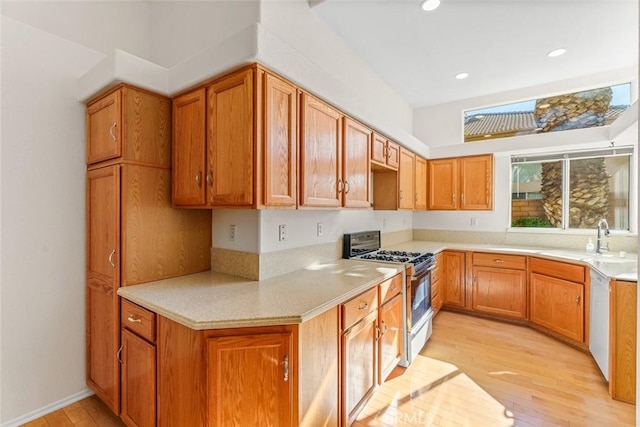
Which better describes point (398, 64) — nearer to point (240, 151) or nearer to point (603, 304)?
point (240, 151)

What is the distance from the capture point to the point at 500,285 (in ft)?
11.9

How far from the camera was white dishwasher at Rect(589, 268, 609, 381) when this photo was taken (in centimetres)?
231

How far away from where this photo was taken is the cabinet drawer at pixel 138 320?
1.57 metres

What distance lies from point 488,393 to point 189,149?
286 centimetres

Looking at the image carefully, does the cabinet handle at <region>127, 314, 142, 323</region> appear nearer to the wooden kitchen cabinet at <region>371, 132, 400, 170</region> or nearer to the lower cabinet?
the lower cabinet

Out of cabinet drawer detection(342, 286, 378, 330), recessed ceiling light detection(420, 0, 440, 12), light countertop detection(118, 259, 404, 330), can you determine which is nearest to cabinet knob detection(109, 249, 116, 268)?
light countertop detection(118, 259, 404, 330)

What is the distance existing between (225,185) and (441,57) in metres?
2.77

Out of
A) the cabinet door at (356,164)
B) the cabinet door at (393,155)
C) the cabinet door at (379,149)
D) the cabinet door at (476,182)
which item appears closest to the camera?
the cabinet door at (356,164)

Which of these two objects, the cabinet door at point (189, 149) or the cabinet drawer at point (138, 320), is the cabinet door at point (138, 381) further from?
the cabinet door at point (189, 149)

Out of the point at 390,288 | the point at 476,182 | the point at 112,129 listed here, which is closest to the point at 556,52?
the point at 476,182

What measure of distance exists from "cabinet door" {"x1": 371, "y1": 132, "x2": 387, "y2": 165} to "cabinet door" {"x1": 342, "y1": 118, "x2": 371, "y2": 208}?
11 centimetres

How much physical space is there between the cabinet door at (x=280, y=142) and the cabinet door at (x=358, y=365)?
94 cm

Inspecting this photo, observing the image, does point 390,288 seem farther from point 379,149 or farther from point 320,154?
Answer: point 379,149

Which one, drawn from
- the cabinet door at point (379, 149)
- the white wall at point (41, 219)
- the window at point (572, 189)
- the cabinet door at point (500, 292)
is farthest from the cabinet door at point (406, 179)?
the white wall at point (41, 219)
